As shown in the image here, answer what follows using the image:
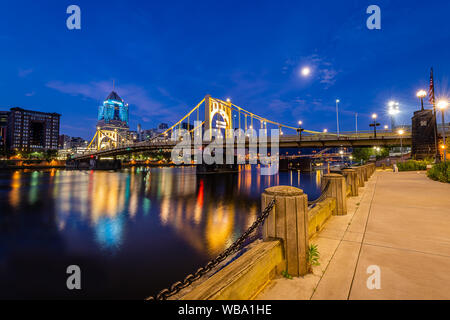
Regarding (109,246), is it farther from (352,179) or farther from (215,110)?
(215,110)

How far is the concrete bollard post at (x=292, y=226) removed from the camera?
10.5ft

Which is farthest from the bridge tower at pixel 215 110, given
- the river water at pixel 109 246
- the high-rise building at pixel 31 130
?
the high-rise building at pixel 31 130

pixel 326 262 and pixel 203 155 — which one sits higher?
pixel 203 155

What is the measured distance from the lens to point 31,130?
175500 mm

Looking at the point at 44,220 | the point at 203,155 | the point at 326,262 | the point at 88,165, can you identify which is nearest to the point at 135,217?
the point at 44,220

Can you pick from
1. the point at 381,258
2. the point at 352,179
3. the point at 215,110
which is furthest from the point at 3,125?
the point at 381,258

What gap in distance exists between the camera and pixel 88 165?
3686 inches

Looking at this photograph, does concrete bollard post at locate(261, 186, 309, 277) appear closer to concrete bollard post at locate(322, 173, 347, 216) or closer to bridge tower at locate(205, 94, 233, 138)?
concrete bollard post at locate(322, 173, 347, 216)

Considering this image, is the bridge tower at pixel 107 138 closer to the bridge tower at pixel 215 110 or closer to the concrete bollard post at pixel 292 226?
the bridge tower at pixel 215 110

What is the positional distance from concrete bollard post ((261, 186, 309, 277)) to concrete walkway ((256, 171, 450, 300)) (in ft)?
0.71

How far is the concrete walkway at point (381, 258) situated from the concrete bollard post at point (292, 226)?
0.22 meters
